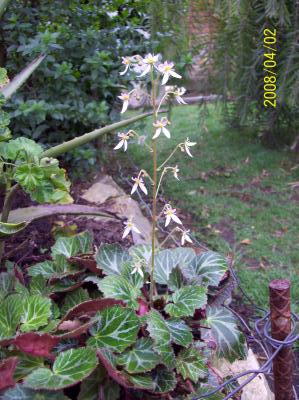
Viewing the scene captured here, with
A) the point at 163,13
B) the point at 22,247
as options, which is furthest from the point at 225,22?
the point at 22,247

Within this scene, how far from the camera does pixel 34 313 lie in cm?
110

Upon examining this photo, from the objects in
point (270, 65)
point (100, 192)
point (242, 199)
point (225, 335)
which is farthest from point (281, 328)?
point (270, 65)

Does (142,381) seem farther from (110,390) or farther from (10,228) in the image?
(10,228)

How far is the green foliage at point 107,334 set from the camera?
0.99 metres

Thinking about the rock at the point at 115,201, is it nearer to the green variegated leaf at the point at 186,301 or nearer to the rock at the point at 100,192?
the rock at the point at 100,192

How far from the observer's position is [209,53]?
3.16 m

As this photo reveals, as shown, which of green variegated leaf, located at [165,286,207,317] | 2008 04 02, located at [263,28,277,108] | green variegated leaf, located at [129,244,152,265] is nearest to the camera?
green variegated leaf, located at [165,286,207,317]

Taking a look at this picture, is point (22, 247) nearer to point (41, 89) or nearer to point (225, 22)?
point (41, 89)

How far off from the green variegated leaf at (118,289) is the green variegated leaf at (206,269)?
189 mm

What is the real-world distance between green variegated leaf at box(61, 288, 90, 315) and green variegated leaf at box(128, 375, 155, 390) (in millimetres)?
282

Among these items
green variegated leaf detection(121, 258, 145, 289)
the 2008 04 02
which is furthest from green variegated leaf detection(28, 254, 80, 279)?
the 2008 04 02

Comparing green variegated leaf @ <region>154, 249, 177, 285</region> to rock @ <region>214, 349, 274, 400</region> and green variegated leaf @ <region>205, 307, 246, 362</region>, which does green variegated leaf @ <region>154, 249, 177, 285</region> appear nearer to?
green variegated leaf @ <region>205, 307, 246, 362</region>

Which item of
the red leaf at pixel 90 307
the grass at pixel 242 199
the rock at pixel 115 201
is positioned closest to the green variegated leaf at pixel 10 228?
the red leaf at pixel 90 307

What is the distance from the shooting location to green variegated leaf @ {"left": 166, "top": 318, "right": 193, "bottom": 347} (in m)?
1.14
